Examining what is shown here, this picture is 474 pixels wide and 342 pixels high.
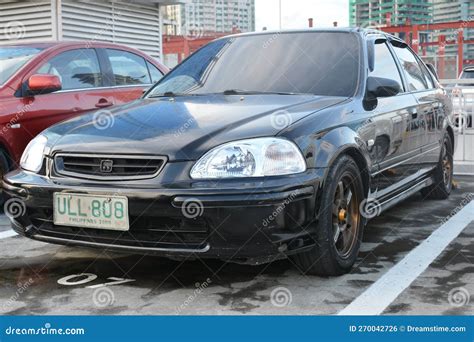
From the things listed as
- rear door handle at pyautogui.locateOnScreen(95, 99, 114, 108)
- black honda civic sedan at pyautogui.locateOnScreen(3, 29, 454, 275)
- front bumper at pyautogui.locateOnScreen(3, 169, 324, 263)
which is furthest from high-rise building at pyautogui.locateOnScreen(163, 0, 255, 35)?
front bumper at pyautogui.locateOnScreen(3, 169, 324, 263)

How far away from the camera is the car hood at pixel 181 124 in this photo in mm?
3326

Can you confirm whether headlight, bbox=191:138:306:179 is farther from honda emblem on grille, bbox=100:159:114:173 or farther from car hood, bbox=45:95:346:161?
honda emblem on grille, bbox=100:159:114:173

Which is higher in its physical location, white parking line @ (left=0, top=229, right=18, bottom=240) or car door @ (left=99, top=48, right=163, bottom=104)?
car door @ (left=99, top=48, right=163, bottom=104)

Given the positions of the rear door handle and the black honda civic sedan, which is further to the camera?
the rear door handle

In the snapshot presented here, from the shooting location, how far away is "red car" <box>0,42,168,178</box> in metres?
5.39

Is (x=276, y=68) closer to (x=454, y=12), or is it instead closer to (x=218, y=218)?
(x=218, y=218)

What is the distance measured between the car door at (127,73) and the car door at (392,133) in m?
2.56

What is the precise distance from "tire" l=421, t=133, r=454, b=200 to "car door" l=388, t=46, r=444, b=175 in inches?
8.3

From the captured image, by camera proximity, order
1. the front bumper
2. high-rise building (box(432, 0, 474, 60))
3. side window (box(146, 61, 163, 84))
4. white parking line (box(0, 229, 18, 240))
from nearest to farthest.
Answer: the front bumper, white parking line (box(0, 229, 18, 240)), side window (box(146, 61, 163, 84)), high-rise building (box(432, 0, 474, 60))

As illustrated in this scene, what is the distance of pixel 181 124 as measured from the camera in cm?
350

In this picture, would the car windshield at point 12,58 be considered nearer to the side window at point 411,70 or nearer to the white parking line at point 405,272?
the side window at point 411,70

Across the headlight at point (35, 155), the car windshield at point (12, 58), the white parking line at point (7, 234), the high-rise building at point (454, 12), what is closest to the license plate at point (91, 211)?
the headlight at point (35, 155)

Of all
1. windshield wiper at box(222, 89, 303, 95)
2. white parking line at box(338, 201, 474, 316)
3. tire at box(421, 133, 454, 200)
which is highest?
windshield wiper at box(222, 89, 303, 95)

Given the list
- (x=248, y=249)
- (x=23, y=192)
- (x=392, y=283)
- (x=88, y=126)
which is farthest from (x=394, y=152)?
(x=23, y=192)
